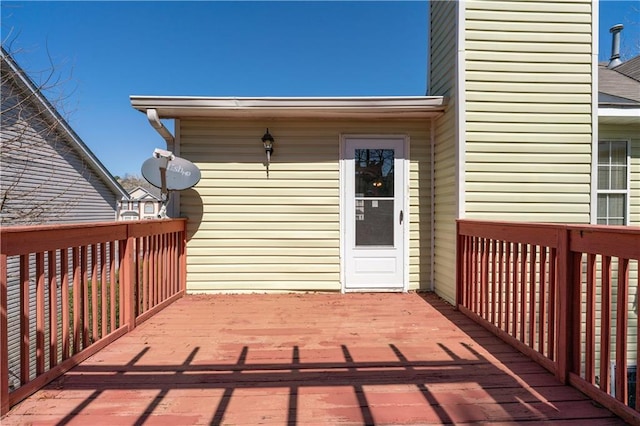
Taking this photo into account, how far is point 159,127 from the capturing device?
3.83 metres

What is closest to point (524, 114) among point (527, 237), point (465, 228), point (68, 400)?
point (465, 228)

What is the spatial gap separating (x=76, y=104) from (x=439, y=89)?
269 inches

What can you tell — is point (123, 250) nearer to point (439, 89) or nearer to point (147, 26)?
point (439, 89)

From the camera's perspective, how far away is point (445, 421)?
1.65m

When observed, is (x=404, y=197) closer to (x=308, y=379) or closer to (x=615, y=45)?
(x=308, y=379)

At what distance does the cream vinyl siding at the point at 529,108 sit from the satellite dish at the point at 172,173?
10.1 ft

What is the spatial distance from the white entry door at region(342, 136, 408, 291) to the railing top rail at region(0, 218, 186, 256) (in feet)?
7.42

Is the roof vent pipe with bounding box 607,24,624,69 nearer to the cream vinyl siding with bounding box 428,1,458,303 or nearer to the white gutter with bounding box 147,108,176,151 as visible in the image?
the cream vinyl siding with bounding box 428,1,458,303

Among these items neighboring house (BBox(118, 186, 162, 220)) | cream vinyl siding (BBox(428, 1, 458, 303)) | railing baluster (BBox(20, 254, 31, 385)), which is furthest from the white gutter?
neighboring house (BBox(118, 186, 162, 220))

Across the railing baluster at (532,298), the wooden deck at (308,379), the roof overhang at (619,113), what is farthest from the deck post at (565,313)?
the roof overhang at (619,113)

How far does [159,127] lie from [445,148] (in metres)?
3.36

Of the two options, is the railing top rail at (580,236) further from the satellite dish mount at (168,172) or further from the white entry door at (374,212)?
the satellite dish mount at (168,172)

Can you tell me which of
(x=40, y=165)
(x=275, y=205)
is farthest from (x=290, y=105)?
(x=40, y=165)

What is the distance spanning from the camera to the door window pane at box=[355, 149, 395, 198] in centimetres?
416
